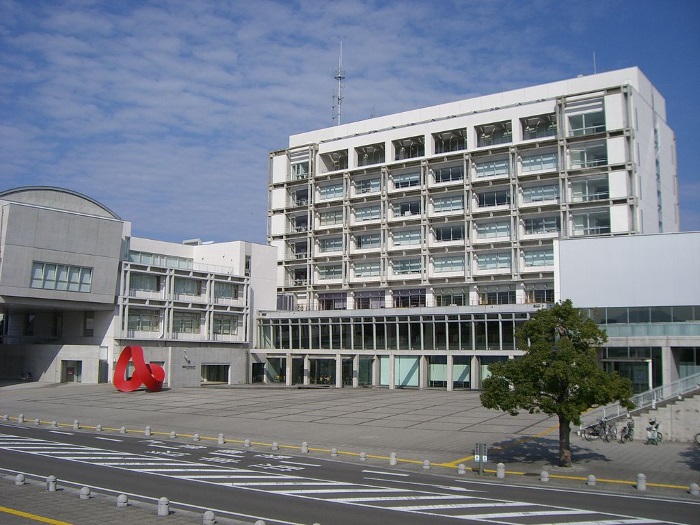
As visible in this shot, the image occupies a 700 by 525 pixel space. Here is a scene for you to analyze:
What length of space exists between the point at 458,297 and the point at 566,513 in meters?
60.1

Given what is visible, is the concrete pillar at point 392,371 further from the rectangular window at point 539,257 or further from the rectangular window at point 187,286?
the rectangular window at point 187,286

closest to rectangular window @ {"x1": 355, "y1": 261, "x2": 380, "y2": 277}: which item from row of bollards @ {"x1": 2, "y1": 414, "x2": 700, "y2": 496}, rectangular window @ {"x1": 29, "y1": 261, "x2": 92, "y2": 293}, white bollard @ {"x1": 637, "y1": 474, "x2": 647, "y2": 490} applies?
rectangular window @ {"x1": 29, "y1": 261, "x2": 92, "y2": 293}

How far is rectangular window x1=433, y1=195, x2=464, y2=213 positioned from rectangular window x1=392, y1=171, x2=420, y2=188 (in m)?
3.44

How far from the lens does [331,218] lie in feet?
290

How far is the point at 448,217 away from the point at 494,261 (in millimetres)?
7384

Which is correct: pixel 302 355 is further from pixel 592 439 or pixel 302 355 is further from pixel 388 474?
pixel 388 474

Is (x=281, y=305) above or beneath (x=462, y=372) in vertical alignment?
above

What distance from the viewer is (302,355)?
7762 cm

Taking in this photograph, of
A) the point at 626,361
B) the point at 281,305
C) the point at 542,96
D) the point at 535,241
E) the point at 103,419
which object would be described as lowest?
the point at 103,419

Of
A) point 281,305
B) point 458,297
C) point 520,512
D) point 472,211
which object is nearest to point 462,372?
point 458,297

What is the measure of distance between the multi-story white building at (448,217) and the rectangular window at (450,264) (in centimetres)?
26

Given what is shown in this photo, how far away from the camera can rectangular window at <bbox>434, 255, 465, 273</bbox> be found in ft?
257

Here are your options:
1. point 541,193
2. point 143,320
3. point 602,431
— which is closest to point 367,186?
point 541,193

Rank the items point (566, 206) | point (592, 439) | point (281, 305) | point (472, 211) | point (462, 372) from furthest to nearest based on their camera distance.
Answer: point (281, 305), point (472, 211), point (566, 206), point (462, 372), point (592, 439)
